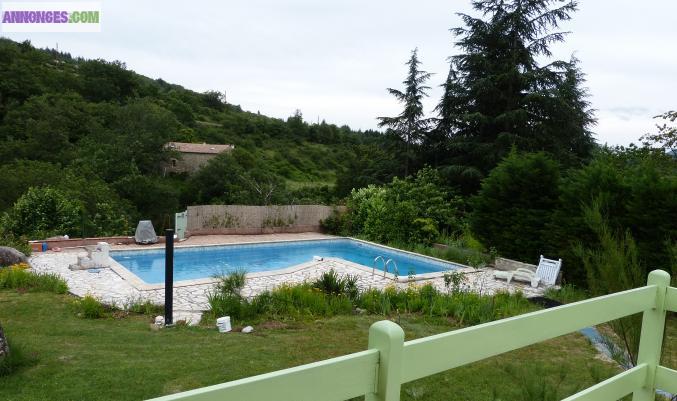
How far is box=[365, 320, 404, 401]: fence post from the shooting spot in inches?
44.8

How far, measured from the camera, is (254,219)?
1788cm

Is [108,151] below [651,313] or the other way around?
the other way around

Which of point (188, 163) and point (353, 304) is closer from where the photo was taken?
point (353, 304)

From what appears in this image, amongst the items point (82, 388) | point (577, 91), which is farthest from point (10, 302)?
point (577, 91)

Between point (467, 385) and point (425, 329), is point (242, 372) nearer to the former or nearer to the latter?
point (467, 385)

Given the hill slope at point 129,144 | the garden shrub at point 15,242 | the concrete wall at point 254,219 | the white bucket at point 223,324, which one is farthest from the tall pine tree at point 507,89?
the garden shrub at point 15,242

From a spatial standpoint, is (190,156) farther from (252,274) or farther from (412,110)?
(252,274)

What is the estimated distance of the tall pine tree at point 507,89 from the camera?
20.2m

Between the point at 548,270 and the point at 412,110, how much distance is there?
13154 millimetres

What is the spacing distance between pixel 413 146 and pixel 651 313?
69.7ft

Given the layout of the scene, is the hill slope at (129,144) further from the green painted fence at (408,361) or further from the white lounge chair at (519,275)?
the green painted fence at (408,361)

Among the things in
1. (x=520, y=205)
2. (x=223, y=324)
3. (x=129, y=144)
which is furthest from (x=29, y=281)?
(x=129, y=144)

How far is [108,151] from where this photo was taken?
27.3 metres

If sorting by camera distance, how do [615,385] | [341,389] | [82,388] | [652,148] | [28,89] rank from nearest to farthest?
[341,389] → [615,385] → [82,388] → [652,148] → [28,89]
